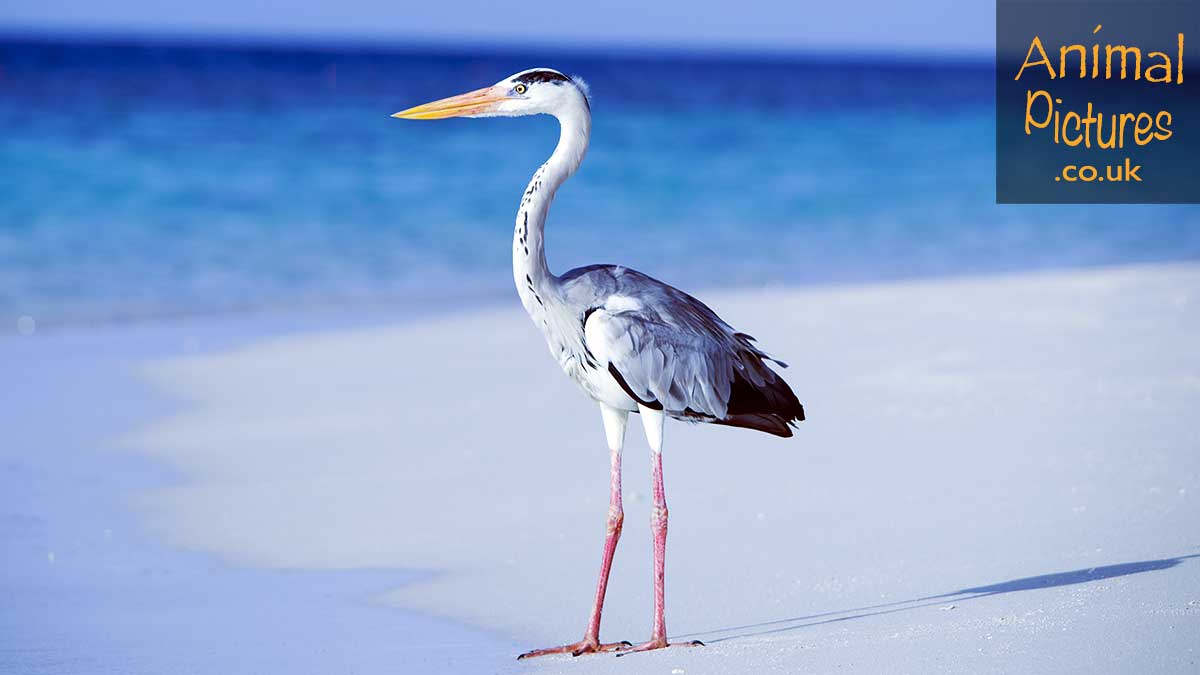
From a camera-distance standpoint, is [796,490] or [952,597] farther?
[796,490]

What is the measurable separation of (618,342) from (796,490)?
81.3 inches

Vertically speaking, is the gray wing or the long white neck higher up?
the long white neck

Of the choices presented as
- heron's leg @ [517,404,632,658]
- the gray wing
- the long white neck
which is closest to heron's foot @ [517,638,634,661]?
heron's leg @ [517,404,632,658]

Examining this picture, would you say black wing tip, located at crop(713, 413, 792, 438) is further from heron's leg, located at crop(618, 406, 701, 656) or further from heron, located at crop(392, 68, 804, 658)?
heron's leg, located at crop(618, 406, 701, 656)

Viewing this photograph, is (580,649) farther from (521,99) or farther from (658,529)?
(521,99)

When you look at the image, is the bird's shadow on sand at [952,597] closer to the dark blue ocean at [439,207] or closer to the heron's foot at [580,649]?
the heron's foot at [580,649]

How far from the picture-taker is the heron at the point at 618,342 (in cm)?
481

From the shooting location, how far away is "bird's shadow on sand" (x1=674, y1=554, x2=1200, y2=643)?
4.98 metres

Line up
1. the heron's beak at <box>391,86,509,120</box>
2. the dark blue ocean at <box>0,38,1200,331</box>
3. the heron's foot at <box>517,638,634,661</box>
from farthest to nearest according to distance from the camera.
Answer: the dark blue ocean at <box>0,38,1200,331</box>
the heron's beak at <box>391,86,509,120</box>
the heron's foot at <box>517,638,634,661</box>

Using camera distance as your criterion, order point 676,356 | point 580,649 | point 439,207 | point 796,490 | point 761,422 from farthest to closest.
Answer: point 439,207 < point 796,490 < point 761,422 < point 676,356 < point 580,649

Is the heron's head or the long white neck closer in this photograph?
the long white neck

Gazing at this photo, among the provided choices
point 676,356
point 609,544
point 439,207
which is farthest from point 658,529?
point 439,207

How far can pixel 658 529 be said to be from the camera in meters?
5.07

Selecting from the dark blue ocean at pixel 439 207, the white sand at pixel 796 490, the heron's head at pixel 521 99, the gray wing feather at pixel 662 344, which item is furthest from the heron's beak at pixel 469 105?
the dark blue ocean at pixel 439 207
